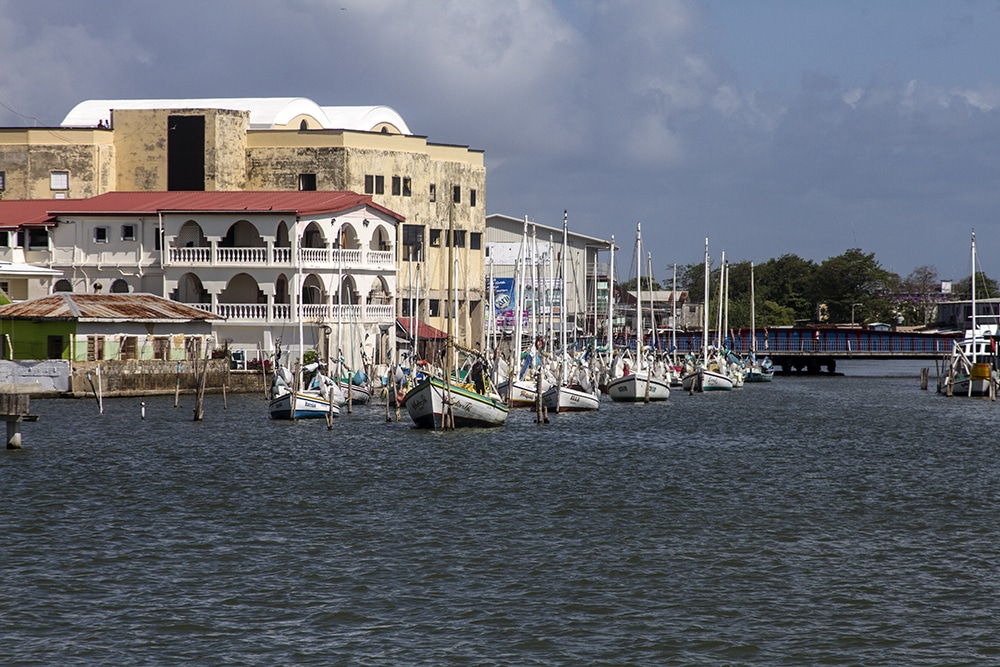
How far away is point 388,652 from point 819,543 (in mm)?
13236

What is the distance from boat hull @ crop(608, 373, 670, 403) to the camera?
83.1 meters

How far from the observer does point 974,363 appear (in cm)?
9988

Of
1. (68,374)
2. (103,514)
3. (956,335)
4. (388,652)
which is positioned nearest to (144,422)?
(68,374)

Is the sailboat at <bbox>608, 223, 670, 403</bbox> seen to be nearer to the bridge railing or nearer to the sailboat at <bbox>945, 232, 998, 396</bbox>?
the sailboat at <bbox>945, 232, 998, 396</bbox>

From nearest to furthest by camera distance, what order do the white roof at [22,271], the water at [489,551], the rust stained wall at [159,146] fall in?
the water at [489,551], the white roof at [22,271], the rust stained wall at [159,146]

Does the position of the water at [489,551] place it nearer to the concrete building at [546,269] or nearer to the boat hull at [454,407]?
the boat hull at [454,407]

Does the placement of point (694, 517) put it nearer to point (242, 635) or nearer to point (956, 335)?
point (242, 635)

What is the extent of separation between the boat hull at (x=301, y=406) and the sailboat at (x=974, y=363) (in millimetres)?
51439

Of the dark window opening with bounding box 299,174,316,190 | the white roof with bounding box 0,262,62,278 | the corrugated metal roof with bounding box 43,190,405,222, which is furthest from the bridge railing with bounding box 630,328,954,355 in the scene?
the white roof with bounding box 0,262,62,278

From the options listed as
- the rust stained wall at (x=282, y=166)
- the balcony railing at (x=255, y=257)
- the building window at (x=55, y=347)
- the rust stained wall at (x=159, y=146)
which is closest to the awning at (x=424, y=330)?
the balcony railing at (x=255, y=257)

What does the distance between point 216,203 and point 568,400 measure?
32652 mm

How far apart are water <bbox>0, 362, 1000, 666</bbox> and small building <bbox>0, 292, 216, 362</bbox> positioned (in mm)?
22068

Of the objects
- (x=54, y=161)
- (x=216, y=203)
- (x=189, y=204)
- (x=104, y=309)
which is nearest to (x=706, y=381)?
(x=216, y=203)

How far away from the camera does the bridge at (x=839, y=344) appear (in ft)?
435
